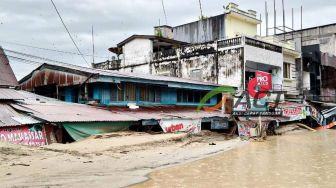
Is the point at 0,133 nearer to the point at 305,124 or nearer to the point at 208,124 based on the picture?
the point at 208,124

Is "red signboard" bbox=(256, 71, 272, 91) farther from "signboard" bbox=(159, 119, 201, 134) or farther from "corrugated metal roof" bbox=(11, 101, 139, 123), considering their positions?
"corrugated metal roof" bbox=(11, 101, 139, 123)

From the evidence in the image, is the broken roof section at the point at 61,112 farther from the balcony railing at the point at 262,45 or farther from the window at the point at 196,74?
the balcony railing at the point at 262,45

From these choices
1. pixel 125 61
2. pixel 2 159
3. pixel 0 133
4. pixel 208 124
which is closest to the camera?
pixel 2 159

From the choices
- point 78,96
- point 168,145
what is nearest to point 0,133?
point 168,145

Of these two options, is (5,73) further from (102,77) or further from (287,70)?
(287,70)

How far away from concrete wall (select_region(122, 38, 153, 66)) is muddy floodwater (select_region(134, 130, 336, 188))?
1575 cm

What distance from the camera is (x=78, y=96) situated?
20.6 meters

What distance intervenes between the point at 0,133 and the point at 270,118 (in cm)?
1738

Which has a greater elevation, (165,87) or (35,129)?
(165,87)

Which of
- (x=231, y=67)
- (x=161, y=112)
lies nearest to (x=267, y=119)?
(x=231, y=67)

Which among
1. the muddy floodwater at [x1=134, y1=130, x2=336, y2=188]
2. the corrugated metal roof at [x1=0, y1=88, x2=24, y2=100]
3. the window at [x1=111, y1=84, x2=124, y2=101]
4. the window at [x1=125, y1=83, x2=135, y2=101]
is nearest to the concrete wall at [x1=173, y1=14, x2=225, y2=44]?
the window at [x1=125, y1=83, x2=135, y2=101]

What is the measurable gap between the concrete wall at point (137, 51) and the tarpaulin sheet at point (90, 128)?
48.0 ft

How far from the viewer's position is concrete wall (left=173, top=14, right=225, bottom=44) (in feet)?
111

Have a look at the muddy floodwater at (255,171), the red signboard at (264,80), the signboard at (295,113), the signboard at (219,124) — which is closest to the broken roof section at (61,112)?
the muddy floodwater at (255,171)
